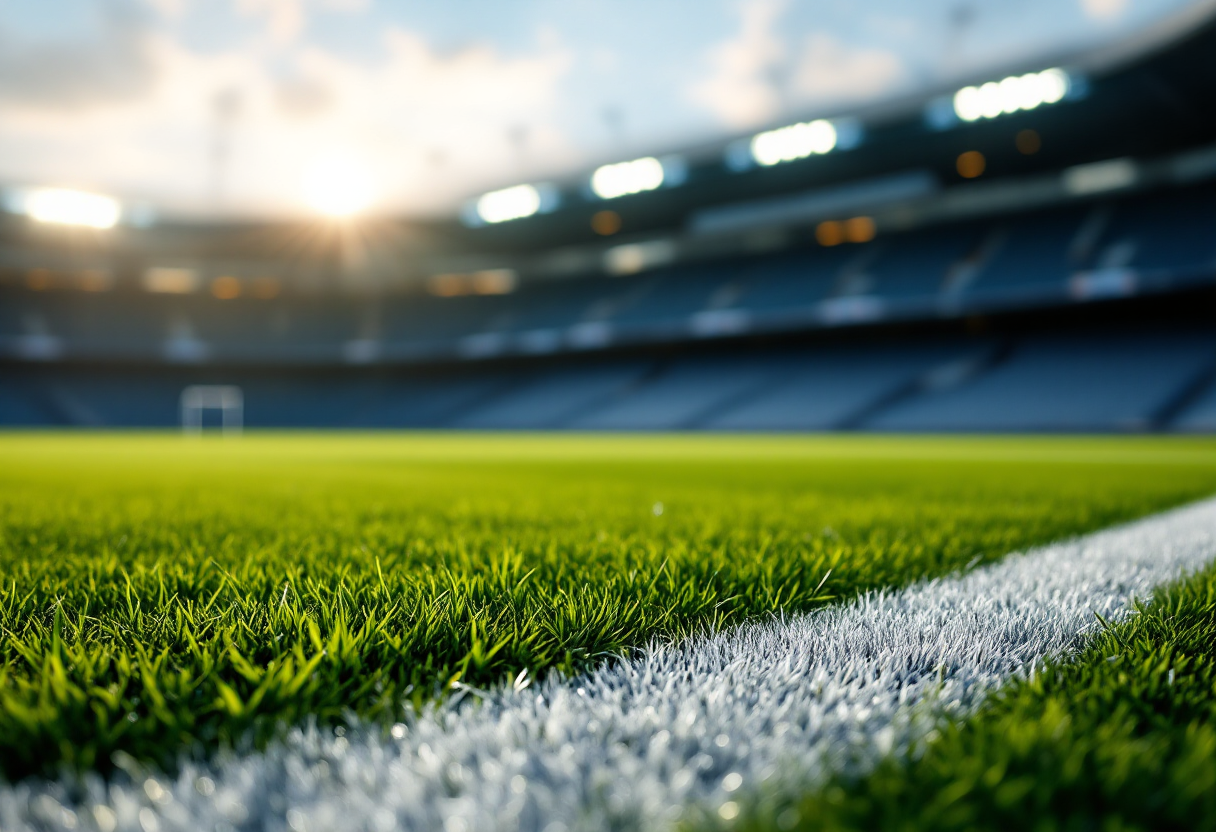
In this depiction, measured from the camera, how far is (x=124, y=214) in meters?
27.7

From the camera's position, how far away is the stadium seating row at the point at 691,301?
64.9 ft

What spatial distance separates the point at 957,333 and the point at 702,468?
20.0m

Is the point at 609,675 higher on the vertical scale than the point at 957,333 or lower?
lower

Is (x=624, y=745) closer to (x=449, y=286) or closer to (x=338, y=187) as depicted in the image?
(x=338, y=187)

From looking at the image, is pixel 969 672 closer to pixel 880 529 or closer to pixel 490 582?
pixel 490 582

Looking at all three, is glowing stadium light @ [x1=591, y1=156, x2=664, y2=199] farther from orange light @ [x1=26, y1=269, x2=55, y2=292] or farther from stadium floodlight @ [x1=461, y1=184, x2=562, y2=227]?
orange light @ [x1=26, y1=269, x2=55, y2=292]

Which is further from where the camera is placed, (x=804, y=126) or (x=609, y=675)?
(x=804, y=126)

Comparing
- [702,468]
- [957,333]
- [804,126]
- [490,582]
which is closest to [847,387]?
[957,333]

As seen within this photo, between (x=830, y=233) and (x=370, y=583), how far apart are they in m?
27.3

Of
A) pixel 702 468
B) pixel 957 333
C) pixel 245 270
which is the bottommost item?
pixel 702 468

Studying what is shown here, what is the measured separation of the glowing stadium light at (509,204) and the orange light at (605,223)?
234cm

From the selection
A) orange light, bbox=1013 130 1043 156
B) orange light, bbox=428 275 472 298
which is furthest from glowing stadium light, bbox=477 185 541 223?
orange light, bbox=1013 130 1043 156

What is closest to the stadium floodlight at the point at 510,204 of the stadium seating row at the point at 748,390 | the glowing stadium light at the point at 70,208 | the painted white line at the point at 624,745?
the stadium seating row at the point at 748,390

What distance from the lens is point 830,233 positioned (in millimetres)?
26188
